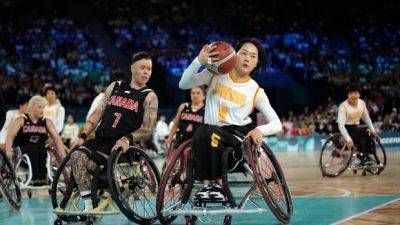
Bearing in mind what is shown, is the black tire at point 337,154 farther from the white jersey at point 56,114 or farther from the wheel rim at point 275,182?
the wheel rim at point 275,182

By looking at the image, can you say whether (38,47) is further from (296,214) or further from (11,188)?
(296,214)

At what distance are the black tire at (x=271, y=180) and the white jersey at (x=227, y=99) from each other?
22 centimetres

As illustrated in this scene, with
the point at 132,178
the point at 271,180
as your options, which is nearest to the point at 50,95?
the point at 132,178

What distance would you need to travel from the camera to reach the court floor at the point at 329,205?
570 centimetres

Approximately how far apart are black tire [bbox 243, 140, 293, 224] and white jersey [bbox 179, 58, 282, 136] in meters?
0.22

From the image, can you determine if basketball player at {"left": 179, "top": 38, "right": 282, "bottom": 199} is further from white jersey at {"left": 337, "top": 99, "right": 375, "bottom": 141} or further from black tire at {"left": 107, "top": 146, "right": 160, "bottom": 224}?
white jersey at {"left": 337, "top": 99, "right": 375, "bottom": 141}

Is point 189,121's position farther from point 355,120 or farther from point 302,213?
point 302,213

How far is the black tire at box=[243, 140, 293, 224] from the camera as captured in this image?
15.9 ft

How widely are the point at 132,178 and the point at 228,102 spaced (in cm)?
103

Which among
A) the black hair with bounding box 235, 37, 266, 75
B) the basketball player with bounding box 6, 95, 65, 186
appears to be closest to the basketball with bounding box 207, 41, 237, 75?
the black hair with bounding box 235, 37, 266, 75

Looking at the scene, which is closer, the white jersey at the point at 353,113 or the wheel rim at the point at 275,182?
Result: the wheel rim at the point at 275,182

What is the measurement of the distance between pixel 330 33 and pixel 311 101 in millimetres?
5103

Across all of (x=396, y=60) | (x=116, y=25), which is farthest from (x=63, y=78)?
(x=396, y=60)

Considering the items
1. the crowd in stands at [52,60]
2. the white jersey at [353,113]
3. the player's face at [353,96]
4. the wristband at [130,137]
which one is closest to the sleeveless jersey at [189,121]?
the white jersey at [353,113]
